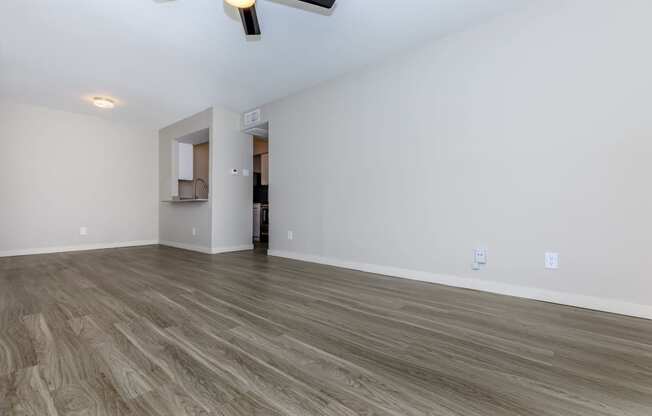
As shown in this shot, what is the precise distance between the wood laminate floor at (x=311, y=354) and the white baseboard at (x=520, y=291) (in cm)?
11

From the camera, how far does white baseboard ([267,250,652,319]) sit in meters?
1.92

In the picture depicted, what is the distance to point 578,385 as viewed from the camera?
114 cm

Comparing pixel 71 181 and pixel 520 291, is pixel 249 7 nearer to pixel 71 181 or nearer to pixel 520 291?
pixel 520 291

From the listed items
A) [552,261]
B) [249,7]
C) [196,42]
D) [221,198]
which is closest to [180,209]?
[221,198]

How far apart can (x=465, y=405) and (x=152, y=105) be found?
17.1 ft

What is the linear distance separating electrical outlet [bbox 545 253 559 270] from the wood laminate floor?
281 millimetres

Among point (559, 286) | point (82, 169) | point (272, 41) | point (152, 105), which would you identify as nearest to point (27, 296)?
point (272, 41)

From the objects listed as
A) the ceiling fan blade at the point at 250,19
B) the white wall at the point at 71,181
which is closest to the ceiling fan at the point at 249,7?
the ceiling fan blade at the point at 250,19

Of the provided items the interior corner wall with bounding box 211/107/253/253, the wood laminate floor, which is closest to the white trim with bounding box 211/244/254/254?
the interior corner wall with bounding box 211/107/253/253

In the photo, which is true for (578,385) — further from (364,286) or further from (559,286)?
(364,286)

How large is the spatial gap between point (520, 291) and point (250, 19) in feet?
9.23

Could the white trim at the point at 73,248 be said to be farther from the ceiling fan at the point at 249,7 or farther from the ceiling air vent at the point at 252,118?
the ceiling fan at the point at 249,7

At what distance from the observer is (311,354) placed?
137 cm

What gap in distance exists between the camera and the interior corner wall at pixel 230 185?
4.64 metres
